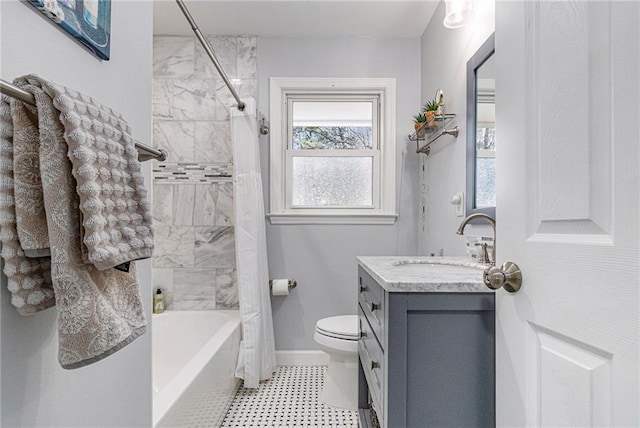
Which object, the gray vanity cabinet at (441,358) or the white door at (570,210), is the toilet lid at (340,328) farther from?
the white door at (570,210)

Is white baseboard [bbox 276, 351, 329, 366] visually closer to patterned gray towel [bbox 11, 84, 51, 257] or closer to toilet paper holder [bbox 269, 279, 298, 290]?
toilet paper holder [bbox 269, 279, 298, 290]

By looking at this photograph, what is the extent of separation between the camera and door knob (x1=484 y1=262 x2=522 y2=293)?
74 cm

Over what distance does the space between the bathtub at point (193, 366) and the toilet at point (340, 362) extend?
55cm

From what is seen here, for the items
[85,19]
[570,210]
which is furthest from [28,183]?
[570,210]

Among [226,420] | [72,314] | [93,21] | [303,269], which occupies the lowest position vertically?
[226,420]

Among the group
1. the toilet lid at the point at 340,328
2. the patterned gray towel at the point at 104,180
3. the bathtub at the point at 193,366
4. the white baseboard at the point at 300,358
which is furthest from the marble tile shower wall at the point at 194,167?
the patterned gray towel at the point at 104,180

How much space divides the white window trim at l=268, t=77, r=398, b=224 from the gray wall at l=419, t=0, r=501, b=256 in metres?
0.25

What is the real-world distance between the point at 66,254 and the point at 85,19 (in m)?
0.51

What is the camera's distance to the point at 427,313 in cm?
96

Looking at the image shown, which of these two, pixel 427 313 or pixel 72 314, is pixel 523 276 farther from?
pixel 72 314

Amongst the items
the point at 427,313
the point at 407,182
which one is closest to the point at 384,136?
the point at 407,182

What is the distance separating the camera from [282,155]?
254cm

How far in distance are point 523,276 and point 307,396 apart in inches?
67.6

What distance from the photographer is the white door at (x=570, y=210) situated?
494 mm
